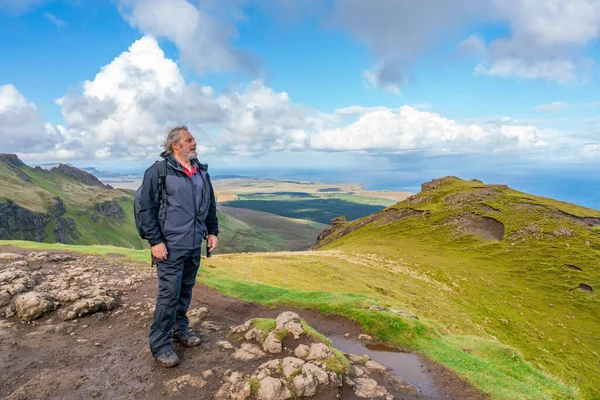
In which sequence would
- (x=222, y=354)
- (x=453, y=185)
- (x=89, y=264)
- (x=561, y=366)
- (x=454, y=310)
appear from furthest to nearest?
(x=453, y=185), (x=454, y=310), (x=561, y=366), (x=89, y=264), (x=222, y=354)

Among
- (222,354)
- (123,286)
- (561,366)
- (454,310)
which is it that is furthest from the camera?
(454,310)

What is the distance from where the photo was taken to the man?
900cm

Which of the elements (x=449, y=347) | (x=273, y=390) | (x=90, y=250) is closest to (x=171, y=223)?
(x=273, y=390)

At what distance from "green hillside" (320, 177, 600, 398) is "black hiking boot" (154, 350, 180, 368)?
26.3 m

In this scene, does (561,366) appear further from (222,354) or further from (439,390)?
(222,354)

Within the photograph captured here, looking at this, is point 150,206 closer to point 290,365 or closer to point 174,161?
point 174,161

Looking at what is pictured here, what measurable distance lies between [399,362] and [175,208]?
Answer: 383 inches

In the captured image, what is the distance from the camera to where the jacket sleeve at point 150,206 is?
8.88 m

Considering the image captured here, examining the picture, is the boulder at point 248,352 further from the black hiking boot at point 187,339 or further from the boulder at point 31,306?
the boulder at point 31,306

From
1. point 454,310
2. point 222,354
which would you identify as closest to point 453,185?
point 454,310

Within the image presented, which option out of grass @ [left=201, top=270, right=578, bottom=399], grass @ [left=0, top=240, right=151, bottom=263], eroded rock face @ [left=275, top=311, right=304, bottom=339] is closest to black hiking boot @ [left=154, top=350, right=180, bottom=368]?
eroded rock face @ [left=275, top=311, right=304, bottom=339]

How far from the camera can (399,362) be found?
1218cm

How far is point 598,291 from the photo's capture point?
5456cm

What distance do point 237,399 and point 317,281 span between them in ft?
96.0
